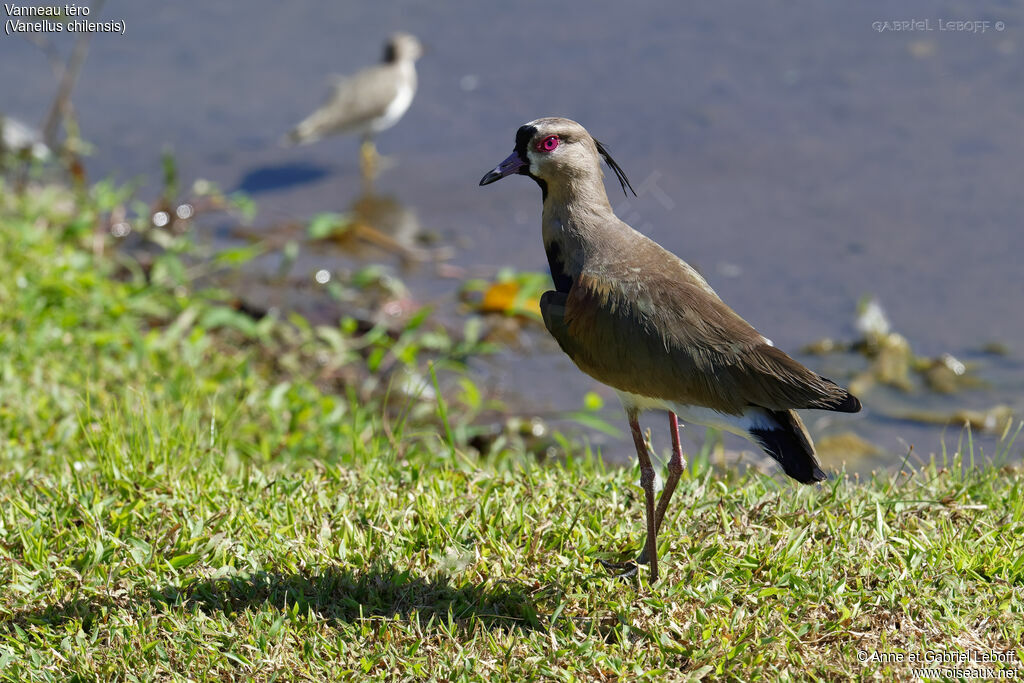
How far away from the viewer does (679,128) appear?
8.71 metres

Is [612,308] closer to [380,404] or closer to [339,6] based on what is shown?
[380,404]

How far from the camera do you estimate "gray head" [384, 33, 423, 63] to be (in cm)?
913

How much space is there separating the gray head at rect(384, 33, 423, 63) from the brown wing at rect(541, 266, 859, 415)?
628cm

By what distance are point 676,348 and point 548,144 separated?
2.44 ft

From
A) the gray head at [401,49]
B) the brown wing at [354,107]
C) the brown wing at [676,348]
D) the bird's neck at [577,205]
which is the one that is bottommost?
the brown wing at [676,348]

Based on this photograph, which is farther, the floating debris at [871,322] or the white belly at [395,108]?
the white belly at [395,108]

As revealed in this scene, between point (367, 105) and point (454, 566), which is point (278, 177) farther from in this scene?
point (454, 566)

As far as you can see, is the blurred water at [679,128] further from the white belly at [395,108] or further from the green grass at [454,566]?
the green grass at [454,566]

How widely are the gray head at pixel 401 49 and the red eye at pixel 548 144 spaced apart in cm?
598

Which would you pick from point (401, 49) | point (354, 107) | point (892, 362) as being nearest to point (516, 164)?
point (892, 362)

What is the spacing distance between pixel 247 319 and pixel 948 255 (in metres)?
4.12

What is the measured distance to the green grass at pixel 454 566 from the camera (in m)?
3.11

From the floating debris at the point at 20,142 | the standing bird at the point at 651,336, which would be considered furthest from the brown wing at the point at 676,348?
the floating debris at the point at 20,142

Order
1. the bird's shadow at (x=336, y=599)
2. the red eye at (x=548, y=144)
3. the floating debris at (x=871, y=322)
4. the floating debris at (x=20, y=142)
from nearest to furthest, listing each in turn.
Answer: the bird's shadow at (x=336, y=599) < the red eye at (x=548, y=144) < the floating debris at (x=871, y=322) < the floating debris at (x=20, y=142)
